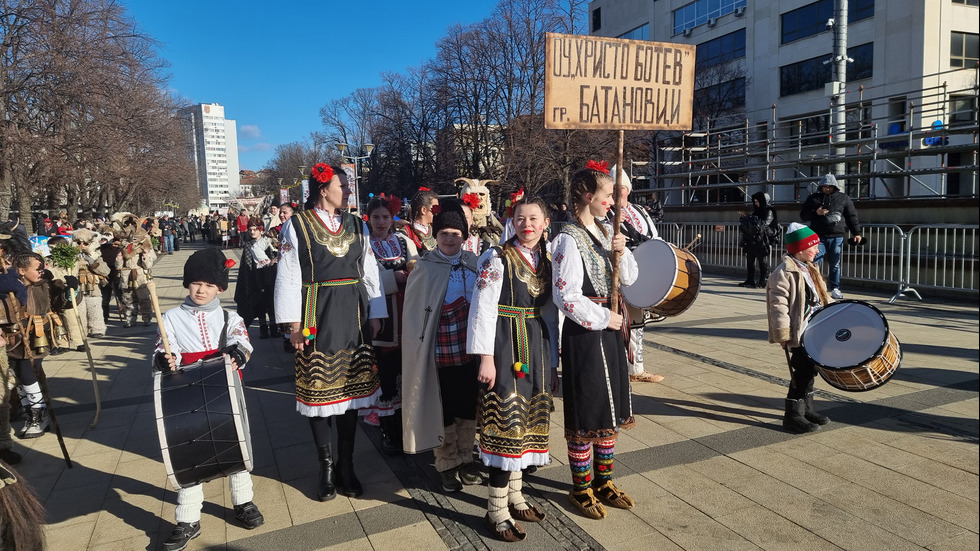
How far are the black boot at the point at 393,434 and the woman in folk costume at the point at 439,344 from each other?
75 centimetres

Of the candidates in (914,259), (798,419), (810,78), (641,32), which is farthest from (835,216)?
(641,32)

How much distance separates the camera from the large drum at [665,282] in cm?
472

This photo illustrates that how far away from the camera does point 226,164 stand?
16488cm

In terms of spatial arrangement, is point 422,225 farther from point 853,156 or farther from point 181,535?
point 853,156

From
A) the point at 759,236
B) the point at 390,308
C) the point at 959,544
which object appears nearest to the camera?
the point at 959,544

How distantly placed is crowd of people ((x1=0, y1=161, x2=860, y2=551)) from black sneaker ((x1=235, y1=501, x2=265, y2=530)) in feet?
0.03

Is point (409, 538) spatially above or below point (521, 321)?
below

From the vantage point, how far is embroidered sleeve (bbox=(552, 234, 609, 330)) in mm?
3225

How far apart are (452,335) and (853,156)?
14691 millimetres

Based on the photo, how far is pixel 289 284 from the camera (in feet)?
12.2

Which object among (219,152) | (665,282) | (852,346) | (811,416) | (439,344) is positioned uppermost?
(219,152)

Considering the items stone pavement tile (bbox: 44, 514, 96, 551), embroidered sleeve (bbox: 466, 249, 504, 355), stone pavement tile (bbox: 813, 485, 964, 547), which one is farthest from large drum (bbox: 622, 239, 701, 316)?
stone pavement tile (bbox: 44, 514, 96, 551)

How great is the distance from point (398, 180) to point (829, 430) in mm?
33509

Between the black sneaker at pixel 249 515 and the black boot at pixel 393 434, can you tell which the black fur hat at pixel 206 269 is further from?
the black boot at pixel 393 434
